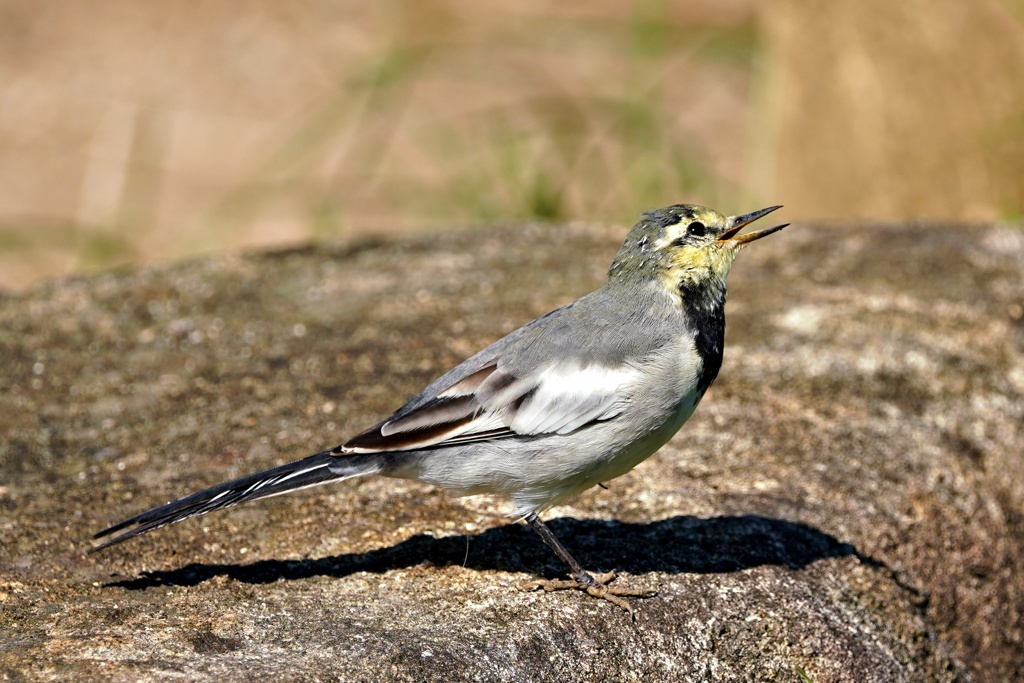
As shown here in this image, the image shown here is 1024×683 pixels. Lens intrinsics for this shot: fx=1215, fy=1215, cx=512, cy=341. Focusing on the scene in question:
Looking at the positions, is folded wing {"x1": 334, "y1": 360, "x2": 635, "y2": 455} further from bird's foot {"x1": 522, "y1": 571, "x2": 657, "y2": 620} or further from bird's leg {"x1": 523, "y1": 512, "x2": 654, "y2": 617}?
bird's foot {"x1": 522, "y1": 571, "x2": 657, "y2": 620}

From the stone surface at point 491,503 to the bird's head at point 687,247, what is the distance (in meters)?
0.83

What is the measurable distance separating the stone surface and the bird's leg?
0.04 metres

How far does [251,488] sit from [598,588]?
112cm

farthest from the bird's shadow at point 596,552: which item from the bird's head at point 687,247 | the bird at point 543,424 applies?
the bird's head at point 687,247

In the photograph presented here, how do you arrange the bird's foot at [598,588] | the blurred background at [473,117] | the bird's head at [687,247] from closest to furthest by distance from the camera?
1. the bird's foot at [598,588]
2. the bird's head at [687,247]
3. the blurred background at [473,117]

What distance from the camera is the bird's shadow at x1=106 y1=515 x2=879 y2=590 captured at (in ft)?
12.6

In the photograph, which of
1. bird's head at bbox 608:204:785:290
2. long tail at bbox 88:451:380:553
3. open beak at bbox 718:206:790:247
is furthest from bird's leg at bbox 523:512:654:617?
open beak at bbox 718:206:790:247

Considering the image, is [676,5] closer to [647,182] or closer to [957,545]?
[647,182]

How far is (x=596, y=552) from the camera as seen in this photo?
410cm

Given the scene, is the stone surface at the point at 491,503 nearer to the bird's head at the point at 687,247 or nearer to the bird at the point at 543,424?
the bird at the point at 543,424

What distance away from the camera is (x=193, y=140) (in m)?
9.85

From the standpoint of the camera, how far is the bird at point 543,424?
3.79 m

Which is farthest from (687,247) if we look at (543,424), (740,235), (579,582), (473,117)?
(473,117)

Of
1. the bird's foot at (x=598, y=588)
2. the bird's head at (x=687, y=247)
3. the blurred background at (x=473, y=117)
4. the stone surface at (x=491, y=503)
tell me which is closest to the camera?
the stone surface at (x=491, y=503)
